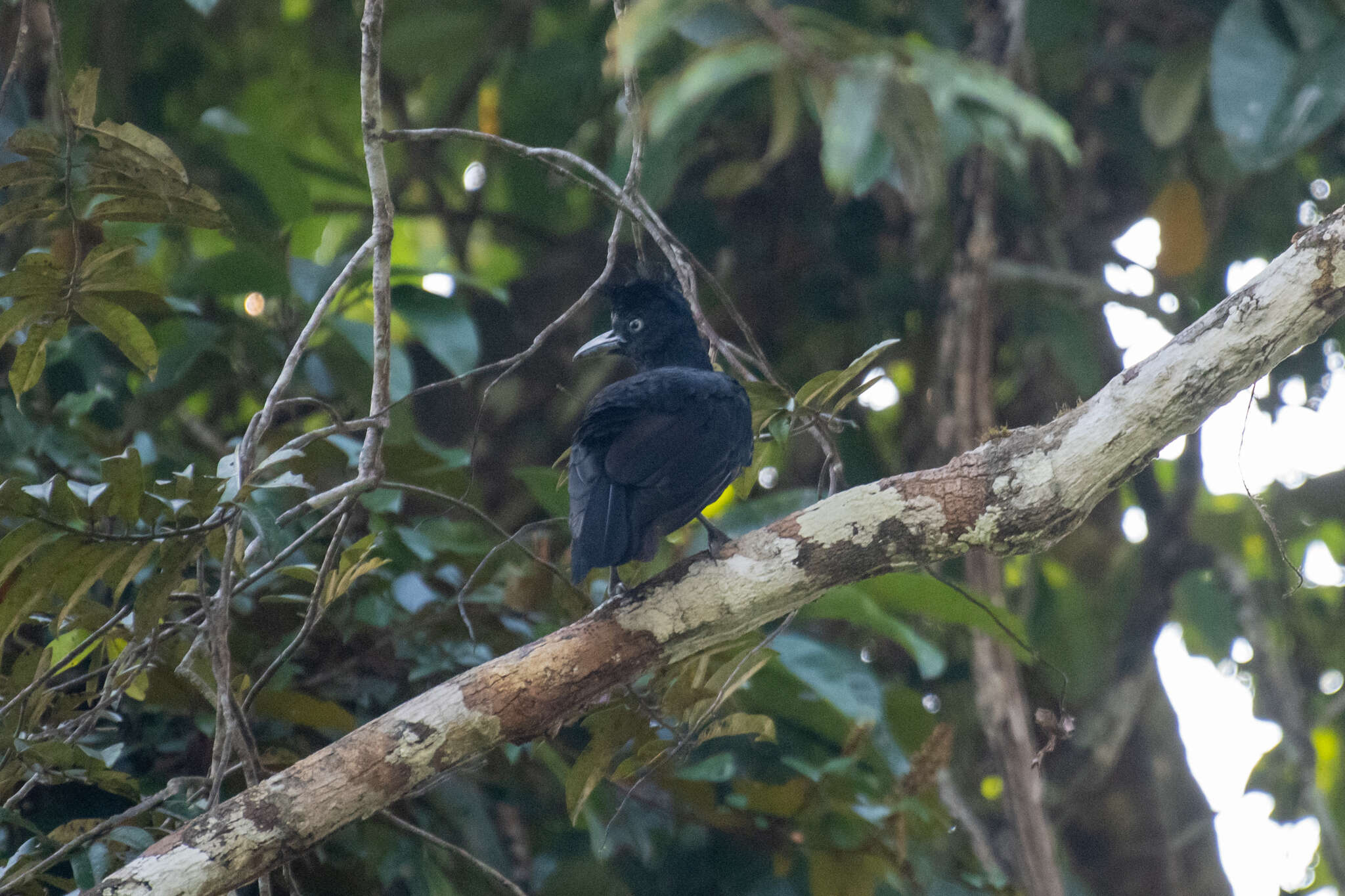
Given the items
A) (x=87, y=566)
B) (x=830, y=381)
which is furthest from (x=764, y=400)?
(x=87, y=566)

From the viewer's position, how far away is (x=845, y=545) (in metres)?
2.21

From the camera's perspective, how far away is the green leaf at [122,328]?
7.79 ft

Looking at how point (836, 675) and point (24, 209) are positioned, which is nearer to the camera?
point (24, 209)

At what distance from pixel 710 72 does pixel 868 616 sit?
81.1 inches

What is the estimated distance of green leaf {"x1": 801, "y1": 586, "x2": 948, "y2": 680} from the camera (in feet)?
11.1

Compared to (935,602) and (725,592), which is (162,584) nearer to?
(725,592)

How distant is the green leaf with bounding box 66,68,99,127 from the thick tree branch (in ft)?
3.89

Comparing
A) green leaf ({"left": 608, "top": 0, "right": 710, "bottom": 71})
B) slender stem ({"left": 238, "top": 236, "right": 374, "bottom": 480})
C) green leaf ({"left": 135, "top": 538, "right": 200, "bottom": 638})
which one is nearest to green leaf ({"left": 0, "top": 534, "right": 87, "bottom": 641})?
green leaf ({"left": 135, "top": 538, "right": 200, "bottom": 638})

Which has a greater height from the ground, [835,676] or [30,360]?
[30,360]

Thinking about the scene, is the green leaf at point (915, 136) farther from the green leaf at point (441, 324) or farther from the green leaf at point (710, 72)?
the green leaf at point (441, 324)

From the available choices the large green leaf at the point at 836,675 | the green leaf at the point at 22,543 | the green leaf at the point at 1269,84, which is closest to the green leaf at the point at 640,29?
the green leaf at the point at 22,543

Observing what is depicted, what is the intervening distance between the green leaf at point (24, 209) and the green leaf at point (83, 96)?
16 centimetres

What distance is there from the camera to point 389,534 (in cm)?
321

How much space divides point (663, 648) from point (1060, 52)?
3.72m
